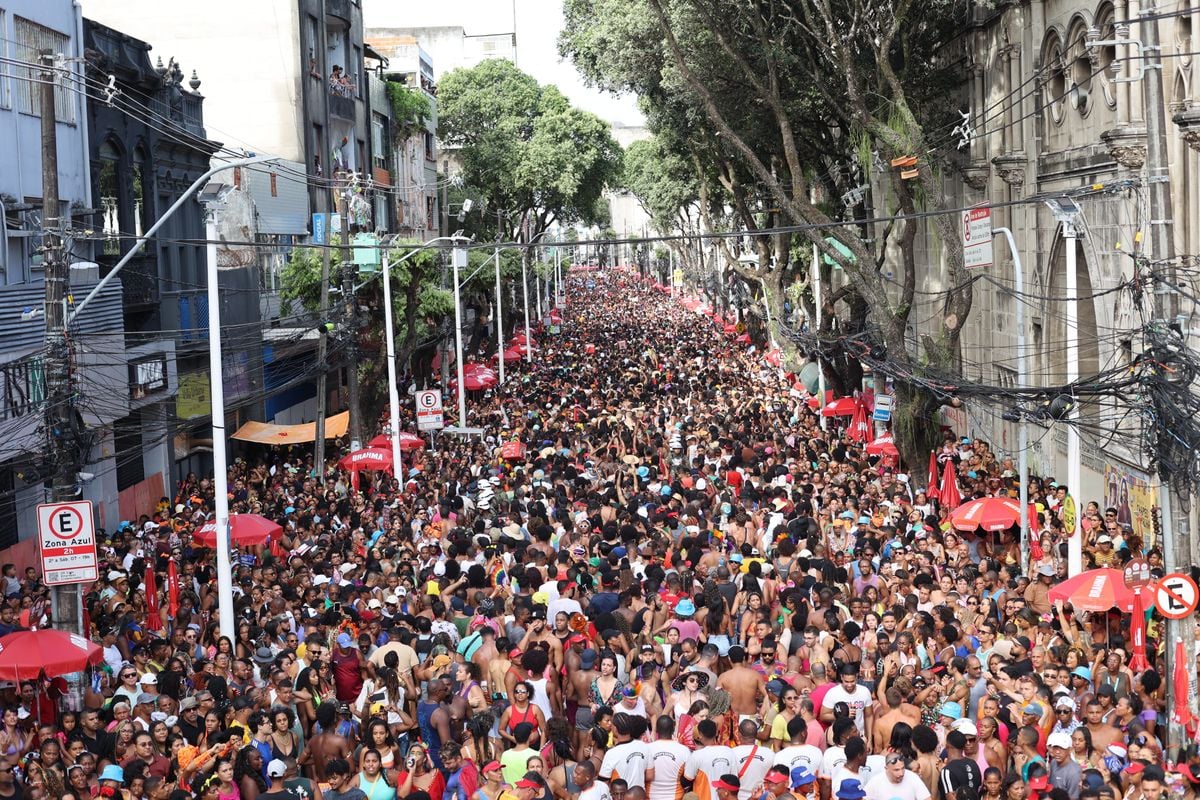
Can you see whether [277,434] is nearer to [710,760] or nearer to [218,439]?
[218,439]

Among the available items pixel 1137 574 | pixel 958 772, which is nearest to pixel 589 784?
pixel 958 772

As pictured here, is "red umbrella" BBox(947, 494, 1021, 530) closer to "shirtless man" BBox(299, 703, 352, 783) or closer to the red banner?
the red banner

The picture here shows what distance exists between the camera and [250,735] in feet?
36.0

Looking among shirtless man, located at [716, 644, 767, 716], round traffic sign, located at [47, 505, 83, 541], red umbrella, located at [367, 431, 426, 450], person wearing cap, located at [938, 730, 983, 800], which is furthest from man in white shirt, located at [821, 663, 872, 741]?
red umbrella, located at [367, 431, 426, 450]

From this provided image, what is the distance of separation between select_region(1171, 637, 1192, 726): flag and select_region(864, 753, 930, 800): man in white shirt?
3.47 m

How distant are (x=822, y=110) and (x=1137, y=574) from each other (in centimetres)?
2237

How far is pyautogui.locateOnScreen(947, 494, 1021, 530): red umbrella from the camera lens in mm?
18125

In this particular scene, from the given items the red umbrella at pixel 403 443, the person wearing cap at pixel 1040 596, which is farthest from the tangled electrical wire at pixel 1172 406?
the red umbrella at pixel 403 443

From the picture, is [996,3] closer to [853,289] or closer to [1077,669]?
[853,289]

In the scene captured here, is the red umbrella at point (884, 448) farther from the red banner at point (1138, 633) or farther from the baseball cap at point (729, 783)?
the baseball cap at point (729, 783)

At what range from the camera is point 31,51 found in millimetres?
23469

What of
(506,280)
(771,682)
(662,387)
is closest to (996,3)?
(662,387)

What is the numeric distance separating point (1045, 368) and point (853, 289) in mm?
8662

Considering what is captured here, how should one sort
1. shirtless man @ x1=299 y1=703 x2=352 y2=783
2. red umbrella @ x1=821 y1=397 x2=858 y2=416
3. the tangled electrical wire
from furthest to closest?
red umbrella @ x1=821 y1=397 x2=858 y2=416
the tangled electrical wire
shirtless man @ x1=299 y1=703 x2=352 y2=783
